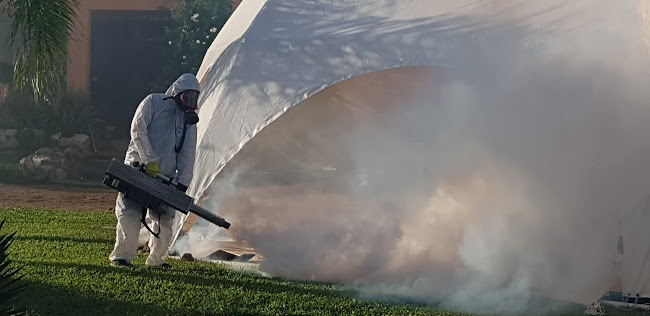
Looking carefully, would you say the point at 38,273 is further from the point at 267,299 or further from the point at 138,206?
the point at 267,299

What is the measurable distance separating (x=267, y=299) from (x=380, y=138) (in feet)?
8.73

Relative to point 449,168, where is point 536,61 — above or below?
above

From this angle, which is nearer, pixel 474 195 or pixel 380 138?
pixel 474 195

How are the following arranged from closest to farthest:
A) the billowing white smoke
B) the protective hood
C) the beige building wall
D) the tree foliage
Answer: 1. the billowing white smoke
2. the protective hood
3. the tree foliage
4. the beige building wall

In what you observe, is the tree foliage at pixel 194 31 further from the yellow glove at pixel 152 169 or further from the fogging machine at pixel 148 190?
the fogging machine at pixel 148 190

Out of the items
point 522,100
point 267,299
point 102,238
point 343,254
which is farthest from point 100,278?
point 522,100

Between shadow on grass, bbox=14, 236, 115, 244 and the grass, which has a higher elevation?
A: shadow on grass, bbox=14, 236, 115, 244

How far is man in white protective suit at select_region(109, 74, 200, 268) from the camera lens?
7.90 metres

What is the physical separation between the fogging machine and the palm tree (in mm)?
1992

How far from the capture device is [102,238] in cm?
1008

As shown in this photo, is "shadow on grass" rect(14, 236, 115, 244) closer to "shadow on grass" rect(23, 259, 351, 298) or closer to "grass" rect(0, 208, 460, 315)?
"grass" rect(0, 208, 460, 315)

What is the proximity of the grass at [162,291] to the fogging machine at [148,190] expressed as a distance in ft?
1.87

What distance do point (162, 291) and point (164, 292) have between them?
0.04 meters

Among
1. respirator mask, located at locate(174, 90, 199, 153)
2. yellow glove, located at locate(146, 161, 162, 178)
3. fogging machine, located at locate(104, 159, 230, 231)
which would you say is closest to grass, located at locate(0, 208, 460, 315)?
fogging machine, located at locate(104, 159, 230, 231)
